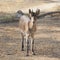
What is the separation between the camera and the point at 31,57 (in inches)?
411

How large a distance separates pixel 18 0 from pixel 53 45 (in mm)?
15362

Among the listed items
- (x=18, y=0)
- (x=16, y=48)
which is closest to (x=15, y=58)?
(x=16, y=48)

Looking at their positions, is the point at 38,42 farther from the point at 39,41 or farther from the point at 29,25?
the point at 29,25

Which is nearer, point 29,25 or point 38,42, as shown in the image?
point 29,25

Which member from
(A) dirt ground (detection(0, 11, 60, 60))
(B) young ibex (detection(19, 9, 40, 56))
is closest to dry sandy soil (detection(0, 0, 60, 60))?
(A) dirt ground (detection(0, 11, 60, 60))

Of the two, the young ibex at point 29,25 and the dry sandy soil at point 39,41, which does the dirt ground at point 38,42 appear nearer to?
the dry sandy soil at point 39,41

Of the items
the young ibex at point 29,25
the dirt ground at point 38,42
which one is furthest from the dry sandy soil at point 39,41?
the young ibex at point 29,25

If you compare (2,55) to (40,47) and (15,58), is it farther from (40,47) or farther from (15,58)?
(40,47)

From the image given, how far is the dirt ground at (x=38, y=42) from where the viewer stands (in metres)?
10.6

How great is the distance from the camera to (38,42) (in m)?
12.8

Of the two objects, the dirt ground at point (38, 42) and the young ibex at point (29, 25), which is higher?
the young ibex at point (29, 25)

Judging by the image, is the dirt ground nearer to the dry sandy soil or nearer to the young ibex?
the dry sandy soil

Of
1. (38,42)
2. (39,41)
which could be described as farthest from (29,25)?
(39,41)

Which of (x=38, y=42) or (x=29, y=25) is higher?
(x=29, y=25)
